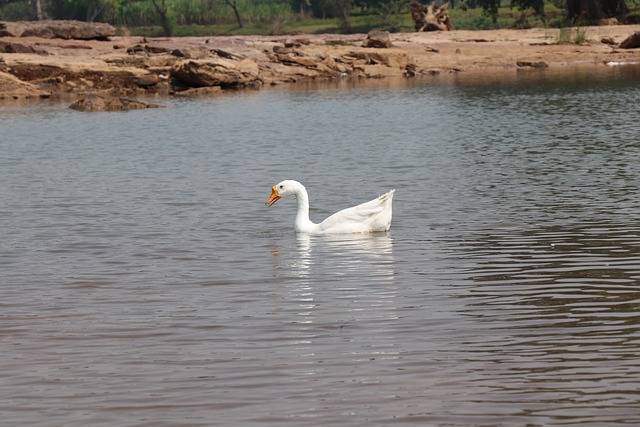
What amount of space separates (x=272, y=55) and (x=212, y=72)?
727 cm

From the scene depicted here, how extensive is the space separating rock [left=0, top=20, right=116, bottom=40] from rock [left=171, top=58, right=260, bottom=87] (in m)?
12.3

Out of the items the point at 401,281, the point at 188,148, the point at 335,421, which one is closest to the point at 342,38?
the point at 188,148

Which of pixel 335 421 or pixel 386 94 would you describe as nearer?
pixel 335 421

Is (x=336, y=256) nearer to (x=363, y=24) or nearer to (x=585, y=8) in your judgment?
(x=585, y=8)

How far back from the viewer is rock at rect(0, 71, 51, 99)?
40.8 meters

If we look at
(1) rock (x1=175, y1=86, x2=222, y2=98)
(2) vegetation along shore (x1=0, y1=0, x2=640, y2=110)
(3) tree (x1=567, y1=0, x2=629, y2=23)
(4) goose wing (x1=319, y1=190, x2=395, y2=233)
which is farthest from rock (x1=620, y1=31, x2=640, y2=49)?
(4) goose wing (x1=319, y1=190, x2=395, y2=233)

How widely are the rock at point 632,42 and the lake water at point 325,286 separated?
94.6 ft

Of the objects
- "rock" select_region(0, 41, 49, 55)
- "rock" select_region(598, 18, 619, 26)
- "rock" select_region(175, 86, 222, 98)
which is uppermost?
"rock" select_region(598, 18, 619, 26)

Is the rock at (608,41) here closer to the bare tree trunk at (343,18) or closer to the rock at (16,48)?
the bare tree trunk at (343,18)

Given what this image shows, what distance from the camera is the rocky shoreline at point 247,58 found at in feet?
140

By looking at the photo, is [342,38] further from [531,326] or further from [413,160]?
[531,326]

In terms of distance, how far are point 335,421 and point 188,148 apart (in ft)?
61.6

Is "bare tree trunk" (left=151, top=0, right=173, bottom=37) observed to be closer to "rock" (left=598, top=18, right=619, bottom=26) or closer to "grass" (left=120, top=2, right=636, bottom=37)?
"grass" (left=120, top=2, right=636, bottom=37)

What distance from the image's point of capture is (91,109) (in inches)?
1367
